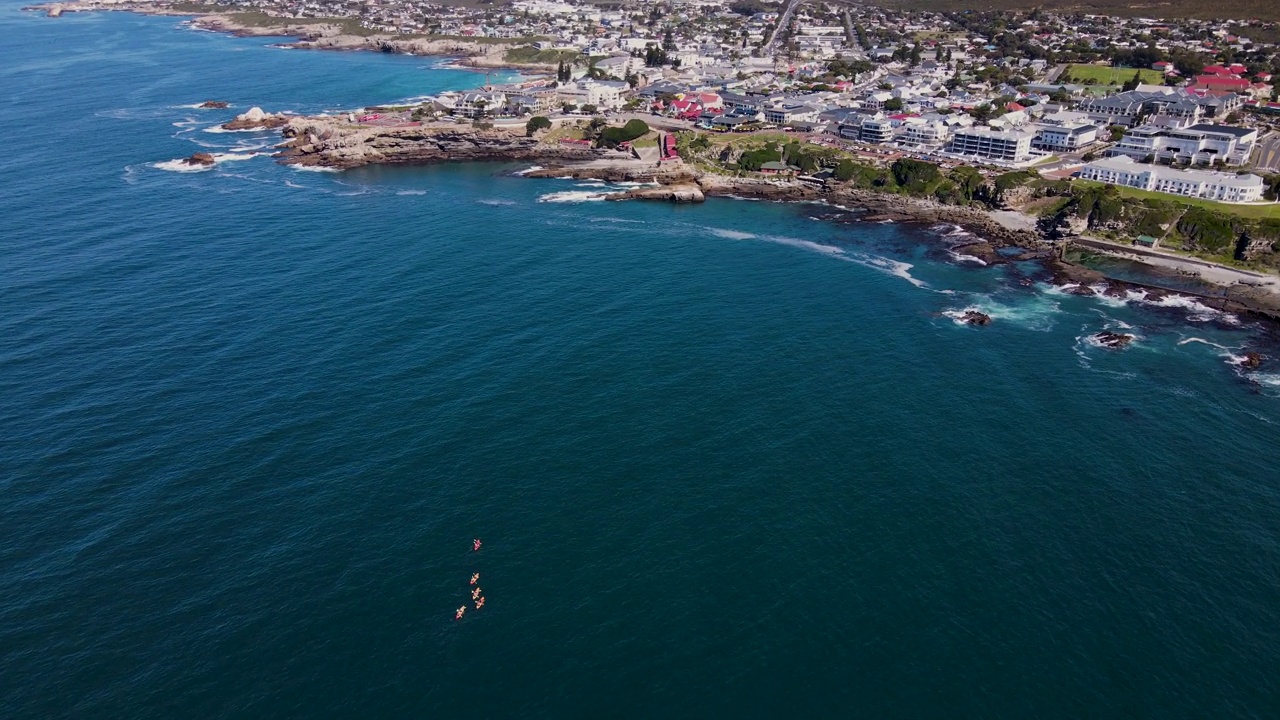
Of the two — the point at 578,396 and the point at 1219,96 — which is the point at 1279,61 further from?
the point at 578,396

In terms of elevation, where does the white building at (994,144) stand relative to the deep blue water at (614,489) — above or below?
above

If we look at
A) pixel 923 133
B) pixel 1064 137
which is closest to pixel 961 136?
pixel 923 133

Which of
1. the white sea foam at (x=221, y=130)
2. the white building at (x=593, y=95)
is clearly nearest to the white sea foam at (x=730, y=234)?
the white building at (x=593, y=95)

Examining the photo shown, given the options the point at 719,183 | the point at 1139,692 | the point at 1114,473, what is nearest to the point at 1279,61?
the point at 719,183

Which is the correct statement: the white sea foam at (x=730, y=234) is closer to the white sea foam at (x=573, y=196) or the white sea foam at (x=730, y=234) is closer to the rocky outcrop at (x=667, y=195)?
the rocky outcrop at (x=667, y=195)

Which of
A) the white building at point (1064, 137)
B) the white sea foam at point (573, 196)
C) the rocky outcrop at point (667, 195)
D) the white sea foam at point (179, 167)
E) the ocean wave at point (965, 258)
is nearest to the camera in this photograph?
the ocean wave at point (965, 258)

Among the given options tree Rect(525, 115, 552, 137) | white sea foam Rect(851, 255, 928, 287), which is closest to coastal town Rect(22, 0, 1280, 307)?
tree Rect(525, 115, 552, 137)

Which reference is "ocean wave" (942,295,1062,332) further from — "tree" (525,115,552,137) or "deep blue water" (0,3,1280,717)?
"tree" (525,115,552,137)

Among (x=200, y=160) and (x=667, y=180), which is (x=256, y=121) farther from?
(x=667, y=180)
